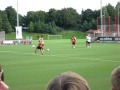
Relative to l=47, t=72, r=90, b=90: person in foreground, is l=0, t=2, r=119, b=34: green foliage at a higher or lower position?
higher

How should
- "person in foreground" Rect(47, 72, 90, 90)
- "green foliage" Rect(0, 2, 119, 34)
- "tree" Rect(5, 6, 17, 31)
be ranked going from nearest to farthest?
"person in foreground" Rect(47, 72, 90, 90), "tree" Rect(5, 6, 17, 31), "green foliage" Rect(0, 2, 119, 34)

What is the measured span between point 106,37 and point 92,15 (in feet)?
336

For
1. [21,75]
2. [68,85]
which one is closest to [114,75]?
[68,85]

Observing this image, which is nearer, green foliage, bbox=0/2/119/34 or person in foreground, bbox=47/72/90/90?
person in foreground, bbox=47/72/90/90

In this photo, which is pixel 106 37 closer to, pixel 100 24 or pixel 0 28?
pixel 100 24

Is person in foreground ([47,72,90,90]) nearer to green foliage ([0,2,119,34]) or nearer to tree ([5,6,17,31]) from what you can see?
tree ([5,6,17,31])

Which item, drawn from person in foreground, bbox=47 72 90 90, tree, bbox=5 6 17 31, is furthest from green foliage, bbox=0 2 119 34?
person in foreground, bbox=47 72 90 90

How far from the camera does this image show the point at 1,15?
479 ft

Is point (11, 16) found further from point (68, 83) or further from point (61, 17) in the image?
point (68, 83)

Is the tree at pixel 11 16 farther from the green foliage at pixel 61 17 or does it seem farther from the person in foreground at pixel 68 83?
the person in foreground at pixel 68 83

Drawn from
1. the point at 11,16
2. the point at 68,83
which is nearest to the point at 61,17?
the point at 11,16

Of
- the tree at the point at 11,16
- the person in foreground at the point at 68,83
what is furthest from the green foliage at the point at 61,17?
the person in foreground at the point at 68,83

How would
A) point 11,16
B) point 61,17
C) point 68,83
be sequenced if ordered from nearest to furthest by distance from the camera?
1. point 68,83
2. point 11,16
3. point 61,17

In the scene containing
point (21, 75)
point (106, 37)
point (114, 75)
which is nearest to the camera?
point (114, 75)
